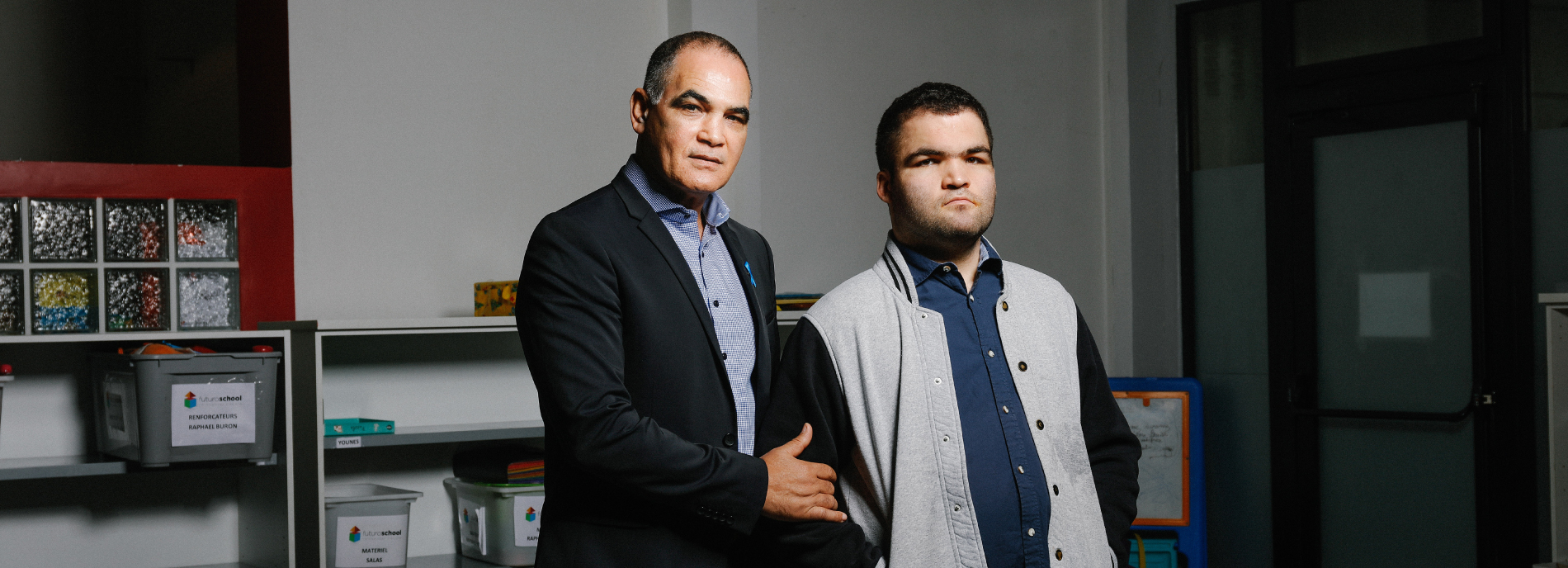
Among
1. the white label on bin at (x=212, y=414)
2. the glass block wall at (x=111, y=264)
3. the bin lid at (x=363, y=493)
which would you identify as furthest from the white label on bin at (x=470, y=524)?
the glass block wall at (x=111, y=264)

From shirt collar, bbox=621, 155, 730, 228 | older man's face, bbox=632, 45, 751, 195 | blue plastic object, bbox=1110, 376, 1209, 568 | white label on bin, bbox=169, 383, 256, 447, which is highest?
older man's face, bbox=632, 45, 751, 195

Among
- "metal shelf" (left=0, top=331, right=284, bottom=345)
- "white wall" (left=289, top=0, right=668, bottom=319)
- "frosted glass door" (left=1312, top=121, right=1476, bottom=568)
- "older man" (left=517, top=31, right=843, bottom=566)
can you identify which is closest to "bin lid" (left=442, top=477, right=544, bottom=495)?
"white wall" (left=289, top=0, right=668, bottom=319)

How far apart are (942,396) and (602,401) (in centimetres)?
43

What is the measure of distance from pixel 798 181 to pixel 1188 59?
1.71 metres

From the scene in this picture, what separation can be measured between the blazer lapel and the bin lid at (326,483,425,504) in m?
1.76

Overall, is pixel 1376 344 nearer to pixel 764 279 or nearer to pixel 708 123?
pixel 764 279

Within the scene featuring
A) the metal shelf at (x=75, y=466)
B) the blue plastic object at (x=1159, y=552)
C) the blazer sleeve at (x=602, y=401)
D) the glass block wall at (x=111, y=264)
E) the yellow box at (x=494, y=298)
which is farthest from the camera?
the blue plastic object at (x=1159, y=552)

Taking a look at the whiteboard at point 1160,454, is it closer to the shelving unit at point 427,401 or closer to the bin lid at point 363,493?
the shelving unit at point 427,401

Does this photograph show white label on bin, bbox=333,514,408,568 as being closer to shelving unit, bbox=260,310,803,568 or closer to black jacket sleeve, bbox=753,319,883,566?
shelving unit, bbox=260,310,803,568

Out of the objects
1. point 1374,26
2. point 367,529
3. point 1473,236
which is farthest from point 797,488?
point 1374,26

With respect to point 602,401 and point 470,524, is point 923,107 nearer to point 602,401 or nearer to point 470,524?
point 602,401

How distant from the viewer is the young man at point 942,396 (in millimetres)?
1461

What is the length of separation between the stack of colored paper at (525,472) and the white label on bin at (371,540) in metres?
0.28

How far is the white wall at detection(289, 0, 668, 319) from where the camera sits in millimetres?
3250
